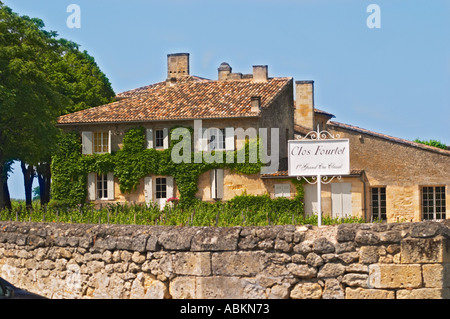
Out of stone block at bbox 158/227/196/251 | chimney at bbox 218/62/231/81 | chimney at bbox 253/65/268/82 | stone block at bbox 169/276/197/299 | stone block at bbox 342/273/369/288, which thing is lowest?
stone block at bbox 169/276/197/299

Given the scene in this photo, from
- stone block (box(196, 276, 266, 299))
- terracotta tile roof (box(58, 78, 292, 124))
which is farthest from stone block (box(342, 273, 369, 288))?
terracotta tile roof (box(58, 78, 292, 124))

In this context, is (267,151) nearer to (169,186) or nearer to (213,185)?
(213,185)

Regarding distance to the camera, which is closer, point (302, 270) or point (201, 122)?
point (302, 270)

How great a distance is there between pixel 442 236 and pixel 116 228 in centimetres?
566

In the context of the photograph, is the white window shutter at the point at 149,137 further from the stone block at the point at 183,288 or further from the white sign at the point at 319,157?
the stone block at the point at 183,288

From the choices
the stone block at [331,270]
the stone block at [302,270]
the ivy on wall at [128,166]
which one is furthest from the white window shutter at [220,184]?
the stone block at [331,270]

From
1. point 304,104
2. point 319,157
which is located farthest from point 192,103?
point 319,157

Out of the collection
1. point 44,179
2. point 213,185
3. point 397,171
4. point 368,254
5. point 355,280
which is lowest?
point 355,280

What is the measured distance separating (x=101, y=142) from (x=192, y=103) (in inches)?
213

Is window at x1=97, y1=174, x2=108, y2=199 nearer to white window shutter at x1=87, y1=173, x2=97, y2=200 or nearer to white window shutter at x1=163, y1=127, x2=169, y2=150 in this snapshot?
white window shutter at x1=87, y1=173, x2=97, y2=200

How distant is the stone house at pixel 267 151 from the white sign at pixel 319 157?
75.9 ft

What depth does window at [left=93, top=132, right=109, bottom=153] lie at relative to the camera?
4322 centimetres

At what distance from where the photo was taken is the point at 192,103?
42.2 meters

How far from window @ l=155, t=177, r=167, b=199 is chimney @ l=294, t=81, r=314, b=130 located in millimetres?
11356
